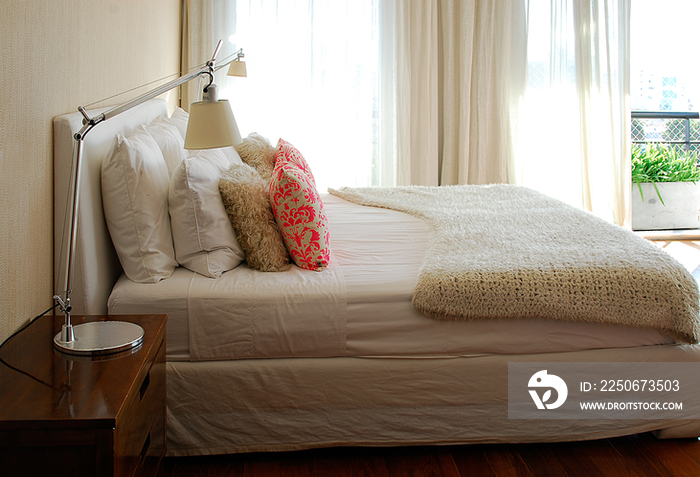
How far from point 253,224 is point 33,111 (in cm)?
66

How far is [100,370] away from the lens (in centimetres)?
106

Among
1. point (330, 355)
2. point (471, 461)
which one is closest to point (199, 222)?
point (330, 355)

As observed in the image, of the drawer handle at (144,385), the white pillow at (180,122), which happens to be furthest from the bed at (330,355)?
the white pillow at (180,122)

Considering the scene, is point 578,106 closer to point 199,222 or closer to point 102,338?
point 199,222

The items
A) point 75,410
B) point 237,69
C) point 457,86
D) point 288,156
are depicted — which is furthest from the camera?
point 457,86

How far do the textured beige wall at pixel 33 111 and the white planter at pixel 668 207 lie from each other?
13.8 ft

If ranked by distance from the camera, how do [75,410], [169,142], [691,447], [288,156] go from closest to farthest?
[75,410] → [691,447] → [169,142] → [288,156]

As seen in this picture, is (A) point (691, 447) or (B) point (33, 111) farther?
(A) point (691, 447)

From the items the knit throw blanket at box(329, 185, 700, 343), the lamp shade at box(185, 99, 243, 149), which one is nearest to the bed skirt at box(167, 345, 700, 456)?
the knit throw blanket at box(329, 185, 700, 343)

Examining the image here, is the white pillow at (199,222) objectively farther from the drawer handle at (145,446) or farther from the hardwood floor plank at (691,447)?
the hardwood floor plank at (691,447)

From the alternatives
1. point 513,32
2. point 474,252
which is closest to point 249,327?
point 474,252

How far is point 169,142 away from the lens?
198cm

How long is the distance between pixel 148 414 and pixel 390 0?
368cm

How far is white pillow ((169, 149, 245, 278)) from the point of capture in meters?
1.66
